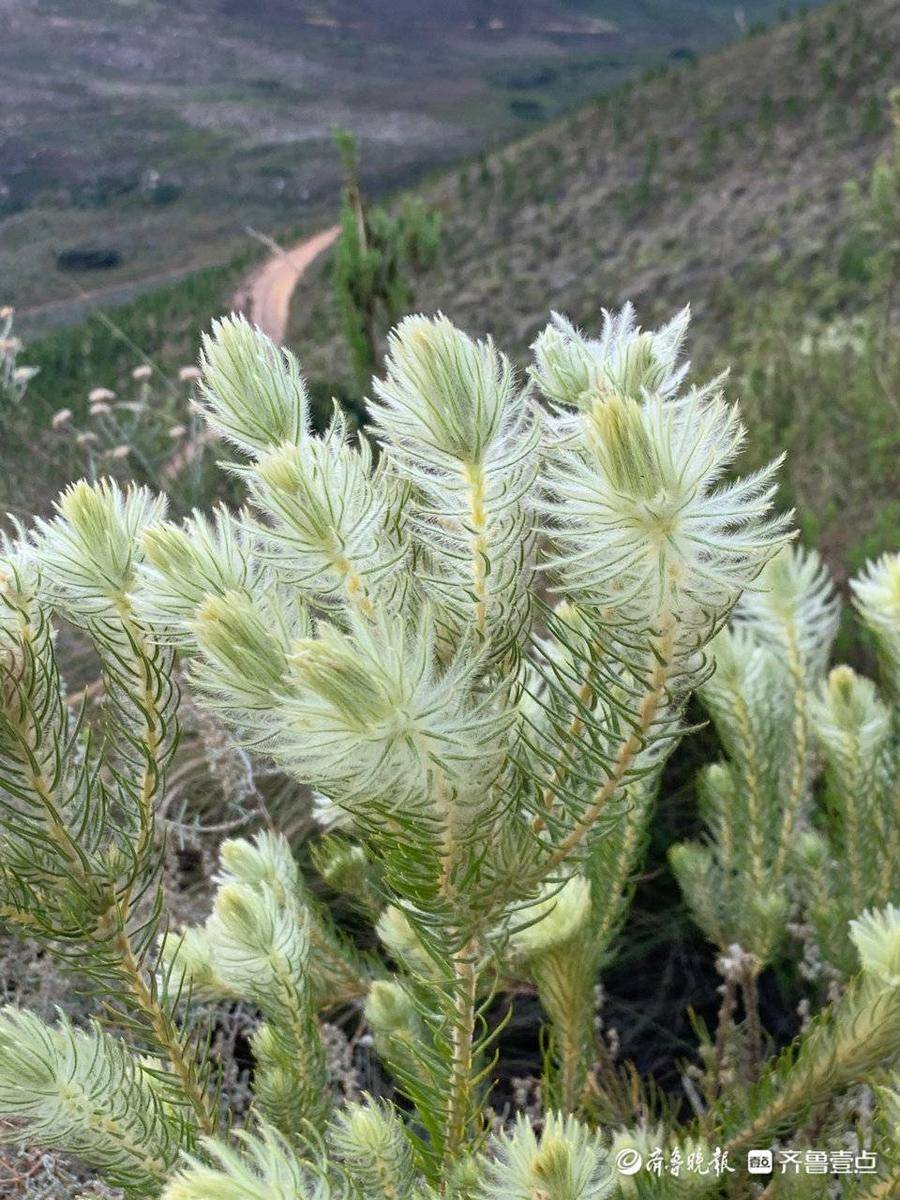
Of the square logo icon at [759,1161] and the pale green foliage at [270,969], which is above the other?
the pale green foliage at [270,969]

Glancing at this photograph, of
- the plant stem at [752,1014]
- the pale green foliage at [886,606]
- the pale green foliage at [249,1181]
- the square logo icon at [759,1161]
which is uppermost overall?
the pale green foliage at [886,606]

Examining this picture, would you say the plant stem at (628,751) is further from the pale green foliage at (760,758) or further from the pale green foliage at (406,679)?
the pale green foliage at (760,758)

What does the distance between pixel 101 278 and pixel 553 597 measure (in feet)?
10.6

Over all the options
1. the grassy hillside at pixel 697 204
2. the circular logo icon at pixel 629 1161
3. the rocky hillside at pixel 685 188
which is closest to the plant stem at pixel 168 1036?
the circular logo icon at pixel 629 1161

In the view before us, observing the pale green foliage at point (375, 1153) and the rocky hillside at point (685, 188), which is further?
the rocky hillside at point (685, 188)

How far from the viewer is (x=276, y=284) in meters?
6.67

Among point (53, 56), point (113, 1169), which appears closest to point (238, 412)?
point (113, 1169)

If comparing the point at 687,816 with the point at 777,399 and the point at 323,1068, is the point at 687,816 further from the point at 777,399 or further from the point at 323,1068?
the point at 777,399

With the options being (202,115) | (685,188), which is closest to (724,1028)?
(202,115)

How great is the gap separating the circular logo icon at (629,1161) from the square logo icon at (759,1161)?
0.47 feet

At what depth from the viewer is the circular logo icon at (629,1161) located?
862 millimetres

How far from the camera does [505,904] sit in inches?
24.6

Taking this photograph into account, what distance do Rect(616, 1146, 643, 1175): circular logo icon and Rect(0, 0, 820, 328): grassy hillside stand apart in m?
3.56

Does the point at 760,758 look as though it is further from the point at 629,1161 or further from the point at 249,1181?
the point at 249,1181
